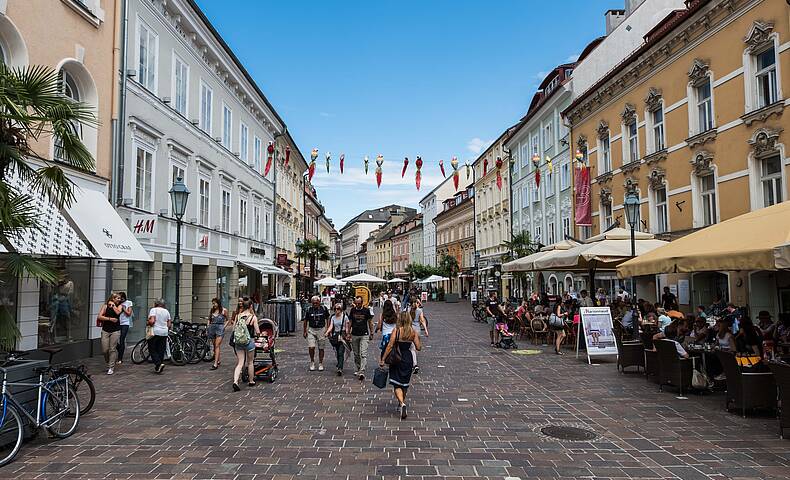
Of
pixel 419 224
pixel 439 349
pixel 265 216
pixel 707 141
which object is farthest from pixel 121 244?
pixel 419 224

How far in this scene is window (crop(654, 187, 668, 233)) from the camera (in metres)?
21.7

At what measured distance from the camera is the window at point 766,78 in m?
15.9

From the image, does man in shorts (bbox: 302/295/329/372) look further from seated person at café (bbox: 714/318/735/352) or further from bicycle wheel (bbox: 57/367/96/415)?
seated person at café (bbox: 714/318/735/352)

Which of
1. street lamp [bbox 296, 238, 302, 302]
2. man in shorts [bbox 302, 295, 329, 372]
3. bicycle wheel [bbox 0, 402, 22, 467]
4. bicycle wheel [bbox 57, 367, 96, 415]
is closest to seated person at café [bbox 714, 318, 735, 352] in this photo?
man in shorts [bbox 302, 295, 329, 372]

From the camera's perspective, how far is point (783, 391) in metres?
6.79

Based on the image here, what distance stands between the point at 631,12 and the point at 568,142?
6.86 metres

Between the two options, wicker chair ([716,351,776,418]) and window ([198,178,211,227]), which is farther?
window ([198,178,211,227])

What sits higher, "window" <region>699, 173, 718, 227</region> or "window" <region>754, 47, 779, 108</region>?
"window" <region>754, 47, 779, 108</region>

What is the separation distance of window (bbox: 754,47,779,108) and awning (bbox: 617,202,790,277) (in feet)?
28.4

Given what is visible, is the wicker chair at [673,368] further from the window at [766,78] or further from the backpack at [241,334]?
the window at [766,78]

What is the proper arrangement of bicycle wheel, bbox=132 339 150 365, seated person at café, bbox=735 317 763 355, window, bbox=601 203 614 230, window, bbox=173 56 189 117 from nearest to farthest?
seated person at café, bbox=735 317 763 355 → bicycle wheel, bbox=132 339 150 365 → window, bbox=173 56 189 117 → window, bbox=601 203 614 230

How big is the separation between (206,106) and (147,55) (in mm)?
5709

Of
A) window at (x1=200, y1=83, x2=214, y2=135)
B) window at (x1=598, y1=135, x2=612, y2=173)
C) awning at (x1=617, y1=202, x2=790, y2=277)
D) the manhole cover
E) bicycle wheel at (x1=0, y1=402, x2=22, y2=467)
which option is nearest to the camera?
bicycle wheel at (x1=0, y1=402, x2=22, y2=467)

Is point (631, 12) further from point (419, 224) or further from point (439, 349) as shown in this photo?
point (419, 224)
